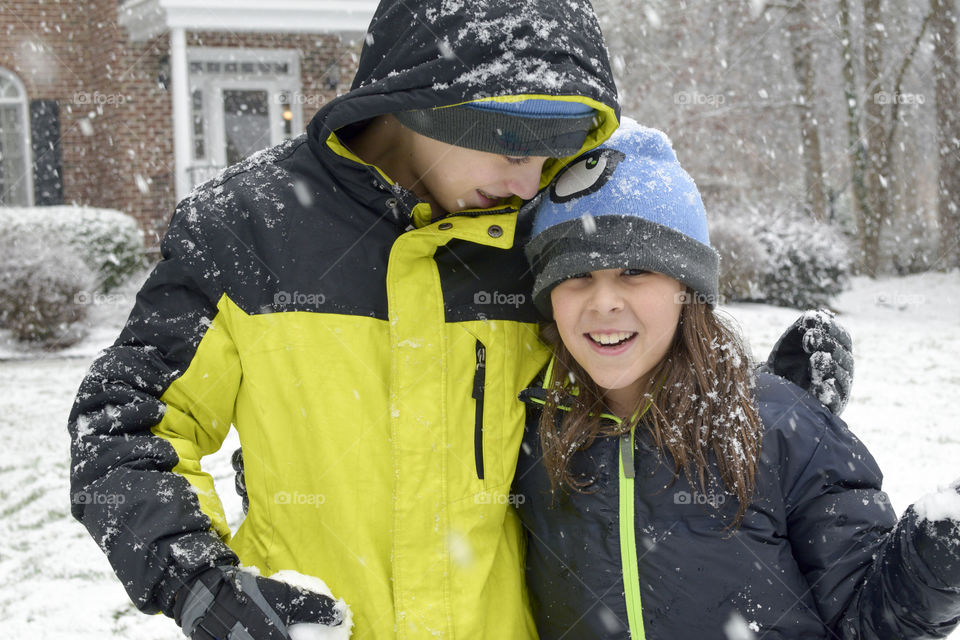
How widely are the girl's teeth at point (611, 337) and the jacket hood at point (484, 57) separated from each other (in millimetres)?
469

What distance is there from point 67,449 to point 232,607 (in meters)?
4.75

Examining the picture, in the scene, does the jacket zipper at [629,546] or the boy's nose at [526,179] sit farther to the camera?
the boy's nose at [526,179]

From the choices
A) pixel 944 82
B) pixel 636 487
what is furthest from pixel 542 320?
pixel 944 82

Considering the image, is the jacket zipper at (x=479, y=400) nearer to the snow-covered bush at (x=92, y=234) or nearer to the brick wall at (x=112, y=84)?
the snow-covered bush at (x=92, y=234)

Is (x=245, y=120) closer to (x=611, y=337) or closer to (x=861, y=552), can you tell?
(x=611, y=337)

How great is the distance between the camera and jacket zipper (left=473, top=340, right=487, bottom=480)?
5.55ft

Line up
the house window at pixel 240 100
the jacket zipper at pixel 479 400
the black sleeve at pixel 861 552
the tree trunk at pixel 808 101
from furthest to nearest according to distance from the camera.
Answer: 1. the tree trunk at pixel 808 101
2. the house window at pixel 240 100
3. the jacket zipper at pixel 479 400
4. the black sleeve at pixel 861 552

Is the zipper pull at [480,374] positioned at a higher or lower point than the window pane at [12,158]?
lower

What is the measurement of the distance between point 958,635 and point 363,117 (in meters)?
2.69

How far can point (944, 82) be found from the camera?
→ 46.7 feet

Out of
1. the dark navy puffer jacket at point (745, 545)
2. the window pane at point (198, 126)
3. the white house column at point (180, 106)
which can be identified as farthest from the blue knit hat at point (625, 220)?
the window pane at point (198, 126)

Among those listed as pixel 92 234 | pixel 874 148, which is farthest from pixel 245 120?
pixel 874 148

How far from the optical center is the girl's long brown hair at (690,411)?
1654mm

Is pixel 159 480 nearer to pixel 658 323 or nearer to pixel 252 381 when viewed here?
pixel 252 381
